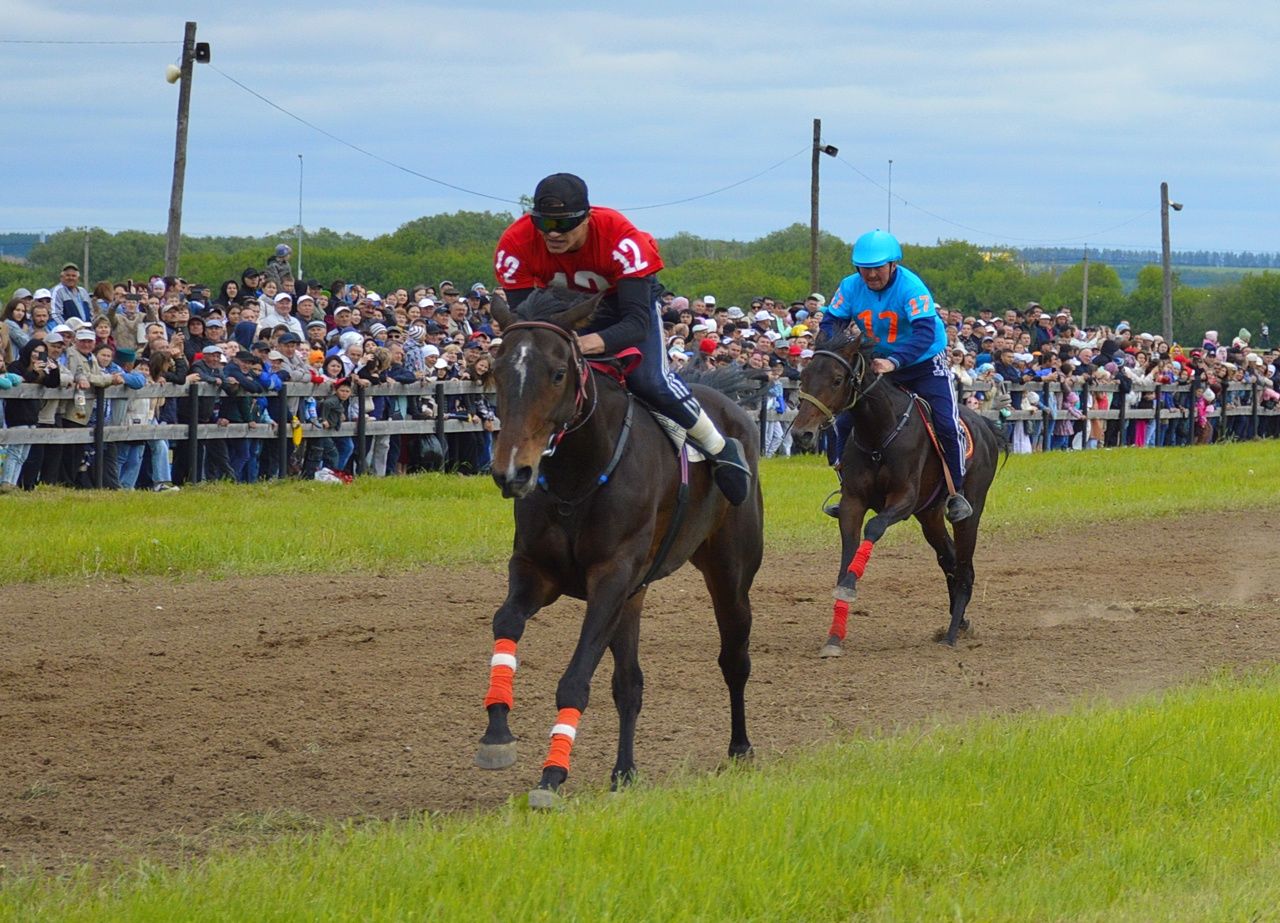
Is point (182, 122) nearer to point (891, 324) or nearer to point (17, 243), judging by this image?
point (891, 324)

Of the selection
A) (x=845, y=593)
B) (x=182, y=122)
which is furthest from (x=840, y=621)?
(x=182, y=122)

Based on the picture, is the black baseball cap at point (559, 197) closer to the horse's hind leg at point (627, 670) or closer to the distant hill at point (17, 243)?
the horse's hind leg at point (627, 670)

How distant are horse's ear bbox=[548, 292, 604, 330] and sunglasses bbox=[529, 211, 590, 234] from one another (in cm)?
46

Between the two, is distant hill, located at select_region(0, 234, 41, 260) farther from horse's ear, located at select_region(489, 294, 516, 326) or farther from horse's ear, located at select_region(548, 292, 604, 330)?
horse's ear, located at select_region(548, 292, 604, 330)

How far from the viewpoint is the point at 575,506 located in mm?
6340

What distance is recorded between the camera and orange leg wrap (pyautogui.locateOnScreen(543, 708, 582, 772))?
6.02 metres

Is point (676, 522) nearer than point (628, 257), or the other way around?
point (628, 257)

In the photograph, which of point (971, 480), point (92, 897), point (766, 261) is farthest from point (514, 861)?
point (766, 261)

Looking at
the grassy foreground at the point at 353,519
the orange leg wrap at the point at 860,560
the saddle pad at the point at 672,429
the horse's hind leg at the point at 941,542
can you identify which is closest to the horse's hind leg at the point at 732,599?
the saddle pad at the point at 672,429

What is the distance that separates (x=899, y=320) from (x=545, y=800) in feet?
19.8

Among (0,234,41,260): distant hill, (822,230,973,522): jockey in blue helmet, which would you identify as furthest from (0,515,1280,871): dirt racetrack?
(0,234,41,260): distant hill

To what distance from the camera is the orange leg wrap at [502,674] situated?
19.8 ft

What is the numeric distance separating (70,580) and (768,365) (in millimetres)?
12321

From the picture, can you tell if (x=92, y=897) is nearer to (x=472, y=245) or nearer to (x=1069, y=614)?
(x=1069, y=614)
